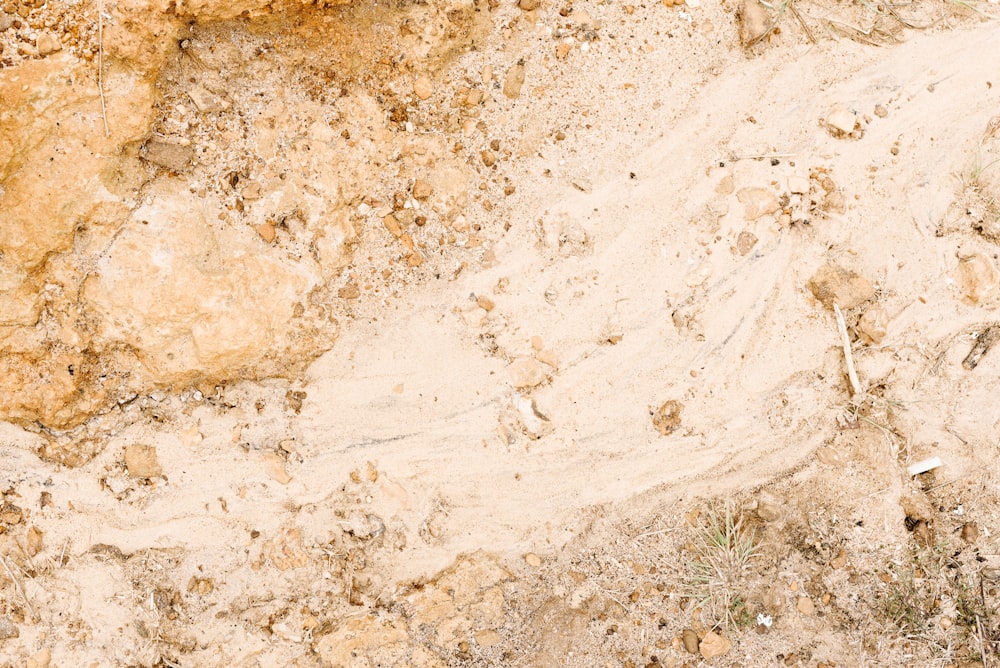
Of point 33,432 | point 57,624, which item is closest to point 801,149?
point 33,432

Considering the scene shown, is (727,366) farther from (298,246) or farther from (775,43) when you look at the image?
(298,246)

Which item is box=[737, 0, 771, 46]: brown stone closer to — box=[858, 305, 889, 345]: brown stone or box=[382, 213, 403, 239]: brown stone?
box=[858, 305, 889, 345]: brown stone

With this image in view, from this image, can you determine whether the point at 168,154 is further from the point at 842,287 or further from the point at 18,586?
the point at 842,287

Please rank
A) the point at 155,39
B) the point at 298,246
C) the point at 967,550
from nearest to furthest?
the point at 155,39, the point at 298,246, the point at 967,550

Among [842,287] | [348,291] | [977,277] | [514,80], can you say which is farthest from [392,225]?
[977,277]

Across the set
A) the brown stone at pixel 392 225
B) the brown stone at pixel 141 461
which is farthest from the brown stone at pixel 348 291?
the brown stone at pixel 141 461
